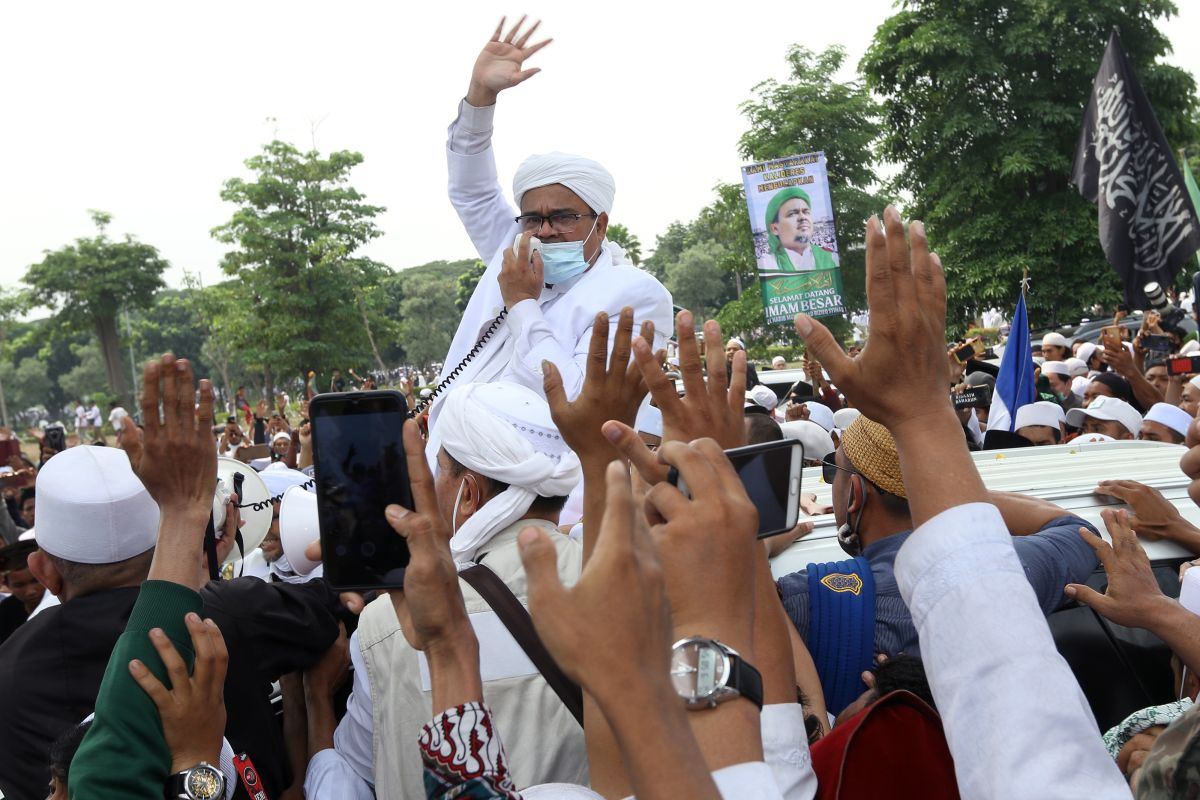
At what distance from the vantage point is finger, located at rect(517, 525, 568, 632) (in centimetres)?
108

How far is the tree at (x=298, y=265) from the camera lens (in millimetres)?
41406

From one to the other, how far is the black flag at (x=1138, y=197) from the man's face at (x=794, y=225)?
4.44 m

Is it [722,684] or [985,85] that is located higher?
[985,85]

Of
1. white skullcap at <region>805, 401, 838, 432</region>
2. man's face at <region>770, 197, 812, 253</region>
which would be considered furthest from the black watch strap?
man's face at <region>770, 197, 812, 253</region>

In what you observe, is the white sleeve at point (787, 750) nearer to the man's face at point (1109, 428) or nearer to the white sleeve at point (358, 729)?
the white sleeve at point (358, 729)

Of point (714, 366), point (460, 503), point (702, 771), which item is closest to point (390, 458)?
point (714, 366)

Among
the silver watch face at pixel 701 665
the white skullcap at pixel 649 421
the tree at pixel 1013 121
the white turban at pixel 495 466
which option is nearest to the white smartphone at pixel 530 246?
the white turban at pixel 495 466

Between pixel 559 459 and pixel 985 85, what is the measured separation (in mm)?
28649

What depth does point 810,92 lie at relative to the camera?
33938mm

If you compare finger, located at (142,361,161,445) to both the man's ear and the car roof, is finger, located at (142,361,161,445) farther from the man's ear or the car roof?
the car roof

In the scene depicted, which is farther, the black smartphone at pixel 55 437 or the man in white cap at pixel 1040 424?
the black smartphone at pixel 55 437

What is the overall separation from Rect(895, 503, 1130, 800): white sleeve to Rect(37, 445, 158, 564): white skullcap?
5.95 ft

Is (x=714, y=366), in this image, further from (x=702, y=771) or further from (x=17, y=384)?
(x=17, y=384)

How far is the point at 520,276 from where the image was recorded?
3730mm
